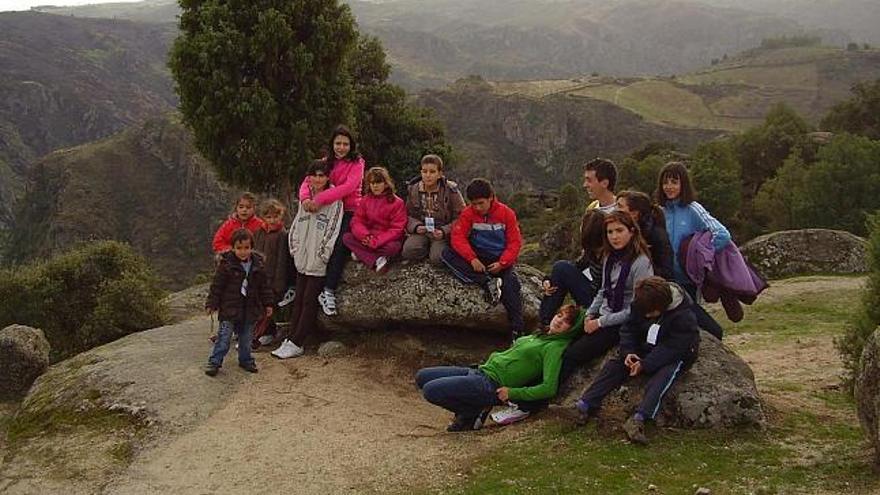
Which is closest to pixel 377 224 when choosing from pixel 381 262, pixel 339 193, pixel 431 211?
pixel 381 262

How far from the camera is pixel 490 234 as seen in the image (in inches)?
438

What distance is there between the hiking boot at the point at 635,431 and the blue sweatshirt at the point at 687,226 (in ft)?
8.08

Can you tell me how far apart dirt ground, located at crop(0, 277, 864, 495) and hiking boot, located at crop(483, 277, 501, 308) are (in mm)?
1736

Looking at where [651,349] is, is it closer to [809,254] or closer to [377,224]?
[377,224]

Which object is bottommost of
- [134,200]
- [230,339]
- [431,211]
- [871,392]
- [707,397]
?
[134,200]

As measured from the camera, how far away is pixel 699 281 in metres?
9.36

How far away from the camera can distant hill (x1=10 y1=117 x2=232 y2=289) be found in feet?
349

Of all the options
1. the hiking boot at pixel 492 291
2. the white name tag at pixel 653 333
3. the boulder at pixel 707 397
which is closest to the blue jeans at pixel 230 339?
the hiking boot at pixel 492 291

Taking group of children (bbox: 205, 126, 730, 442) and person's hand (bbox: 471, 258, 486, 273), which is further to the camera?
person's hand (bbox: 471, 258, 486, 273)

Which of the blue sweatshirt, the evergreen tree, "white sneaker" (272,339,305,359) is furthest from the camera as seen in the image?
the evergreen tree

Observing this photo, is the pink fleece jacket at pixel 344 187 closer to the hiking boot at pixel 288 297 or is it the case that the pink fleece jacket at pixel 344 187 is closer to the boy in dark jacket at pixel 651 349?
the hiking boot at pixel 288 297

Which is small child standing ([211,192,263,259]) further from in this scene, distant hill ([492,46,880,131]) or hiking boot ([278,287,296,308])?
distant hill ([492,46,880,131])

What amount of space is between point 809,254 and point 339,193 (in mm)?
18253

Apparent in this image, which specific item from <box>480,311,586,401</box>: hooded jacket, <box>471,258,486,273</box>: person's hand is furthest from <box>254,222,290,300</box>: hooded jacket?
<box>480,311,586,401</box>: hooded jacket
